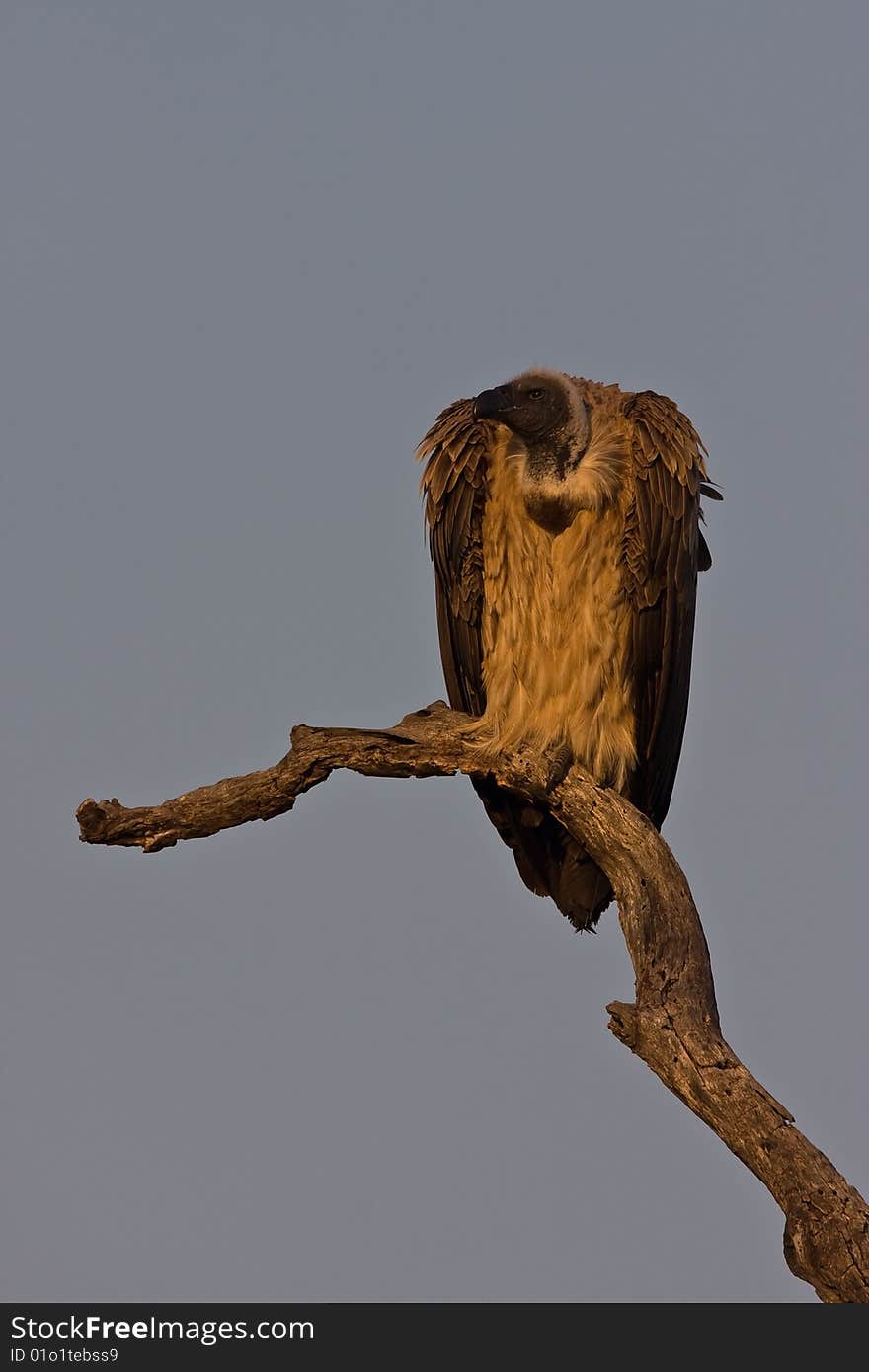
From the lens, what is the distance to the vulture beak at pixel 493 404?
30.3 ft

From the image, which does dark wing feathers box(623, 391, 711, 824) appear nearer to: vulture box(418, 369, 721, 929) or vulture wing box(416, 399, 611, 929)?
vulture box(418, 369, 721, 929)

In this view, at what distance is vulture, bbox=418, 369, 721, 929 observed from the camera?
919 centimetres

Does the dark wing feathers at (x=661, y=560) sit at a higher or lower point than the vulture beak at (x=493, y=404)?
lower

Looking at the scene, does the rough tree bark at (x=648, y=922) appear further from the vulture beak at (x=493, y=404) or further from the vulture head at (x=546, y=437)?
the vulture beak at (x=493, y=404)

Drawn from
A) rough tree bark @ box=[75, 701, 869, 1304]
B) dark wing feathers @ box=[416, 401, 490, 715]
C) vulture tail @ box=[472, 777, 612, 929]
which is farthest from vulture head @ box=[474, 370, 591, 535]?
vulture tail @ box=[472, 777, 612, 929]

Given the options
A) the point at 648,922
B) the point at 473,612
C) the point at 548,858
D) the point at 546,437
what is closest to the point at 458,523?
the point at 473,612

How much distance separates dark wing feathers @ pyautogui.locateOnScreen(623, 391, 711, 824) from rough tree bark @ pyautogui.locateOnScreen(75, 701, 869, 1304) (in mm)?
739

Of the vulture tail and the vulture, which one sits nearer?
the vulture

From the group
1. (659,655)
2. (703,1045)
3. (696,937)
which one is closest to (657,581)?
(659,655)

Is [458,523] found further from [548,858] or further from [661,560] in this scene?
[548,858]

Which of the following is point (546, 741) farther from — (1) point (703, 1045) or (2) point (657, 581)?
(1) point (703, 1045)

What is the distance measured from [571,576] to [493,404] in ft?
3.27

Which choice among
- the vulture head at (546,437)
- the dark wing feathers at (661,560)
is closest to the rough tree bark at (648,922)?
the dark wing feathers at (661,560)

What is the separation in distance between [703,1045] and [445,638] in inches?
133
